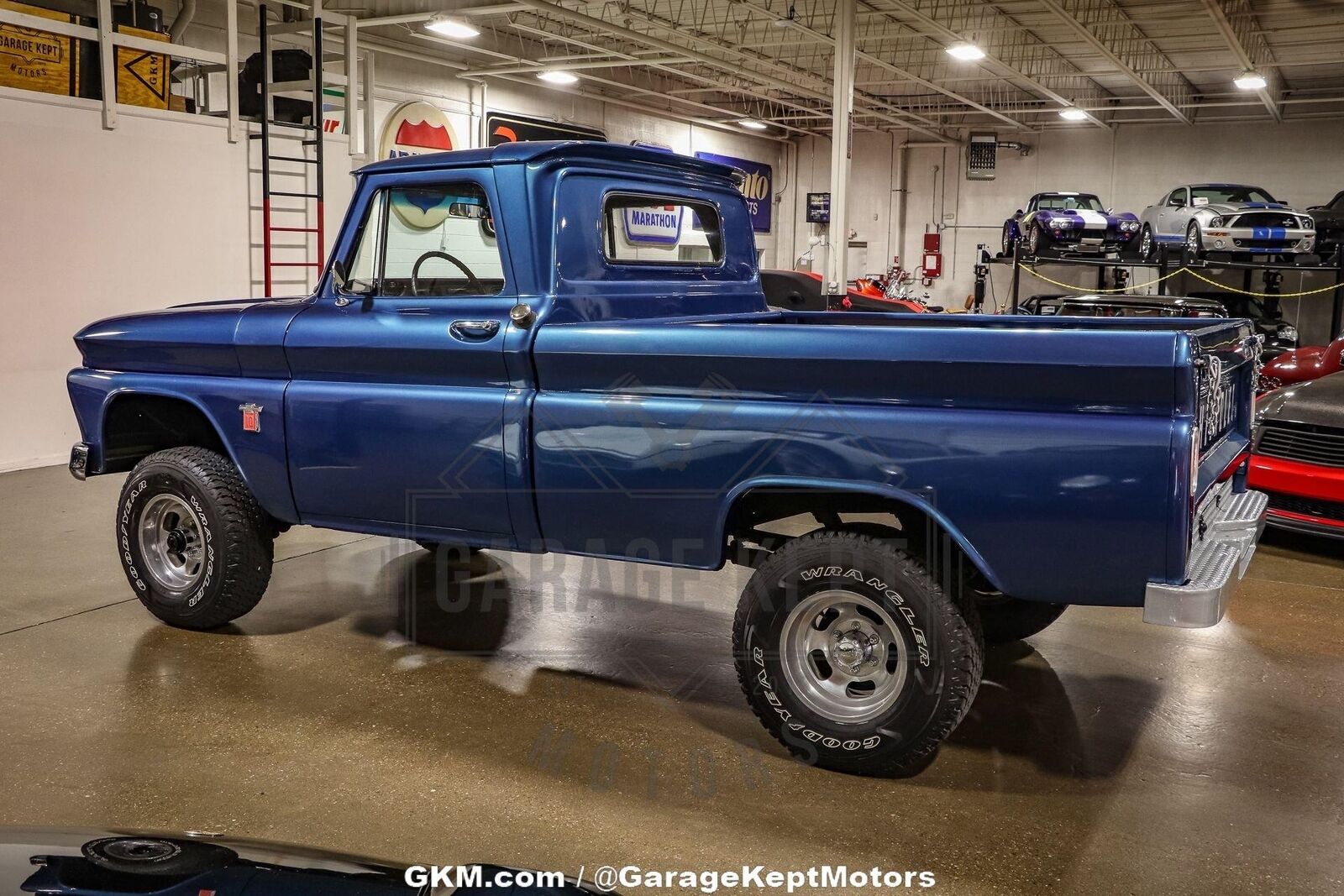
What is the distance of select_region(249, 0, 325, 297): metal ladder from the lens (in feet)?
33.8

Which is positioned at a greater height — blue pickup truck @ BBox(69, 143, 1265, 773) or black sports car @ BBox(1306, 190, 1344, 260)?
black sports car @ BBox(1306, 190, 1344, 260)

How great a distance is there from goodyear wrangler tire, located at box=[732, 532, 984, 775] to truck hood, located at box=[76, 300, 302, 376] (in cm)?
233

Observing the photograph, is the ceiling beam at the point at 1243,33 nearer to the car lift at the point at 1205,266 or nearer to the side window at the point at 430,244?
the car lift at the point at 1205,266

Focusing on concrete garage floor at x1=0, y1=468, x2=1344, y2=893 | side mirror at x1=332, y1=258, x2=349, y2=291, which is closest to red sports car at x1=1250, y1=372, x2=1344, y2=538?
concrete garage floor at x1=0, y1=468, x2=1344, y2=893

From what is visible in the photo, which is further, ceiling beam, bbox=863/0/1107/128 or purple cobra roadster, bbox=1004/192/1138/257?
purple cobra roadster, bbox=1004/192/1138/257

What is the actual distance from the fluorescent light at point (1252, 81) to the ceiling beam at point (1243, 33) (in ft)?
0.39

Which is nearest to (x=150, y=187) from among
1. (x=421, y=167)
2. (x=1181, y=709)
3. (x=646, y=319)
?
(x=421, y=167)

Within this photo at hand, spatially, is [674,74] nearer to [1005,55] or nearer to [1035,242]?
[1005,55]

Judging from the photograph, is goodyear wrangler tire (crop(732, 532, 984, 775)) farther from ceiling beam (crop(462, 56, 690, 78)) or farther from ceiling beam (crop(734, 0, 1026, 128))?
ceiling beam (crop(462, 56, 690, 78))

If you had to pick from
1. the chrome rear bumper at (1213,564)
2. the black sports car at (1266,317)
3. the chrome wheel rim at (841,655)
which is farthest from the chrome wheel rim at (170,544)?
the black sports car at (1266,317)

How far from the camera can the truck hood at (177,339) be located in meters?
4.72

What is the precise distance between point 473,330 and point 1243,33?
1791cm

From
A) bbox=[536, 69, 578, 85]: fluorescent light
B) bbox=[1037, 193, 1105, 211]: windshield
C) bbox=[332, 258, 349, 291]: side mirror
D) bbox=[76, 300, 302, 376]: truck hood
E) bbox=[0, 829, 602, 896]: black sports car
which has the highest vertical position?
bbox=[536, 69, 578, 85]: fluorescent light

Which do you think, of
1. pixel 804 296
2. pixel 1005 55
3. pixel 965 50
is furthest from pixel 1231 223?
pixel 804 296
